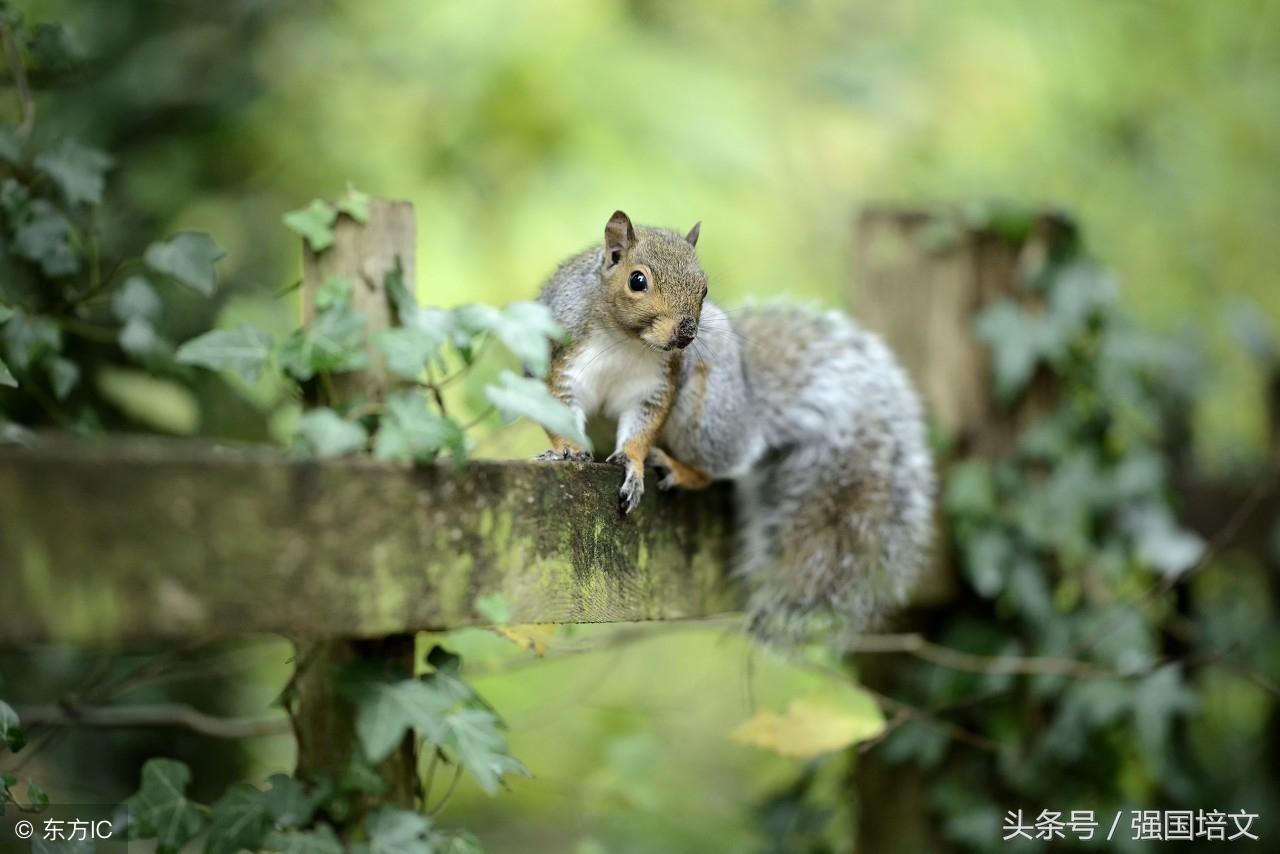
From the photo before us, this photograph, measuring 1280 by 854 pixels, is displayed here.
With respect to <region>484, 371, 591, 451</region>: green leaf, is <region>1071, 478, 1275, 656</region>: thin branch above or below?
below

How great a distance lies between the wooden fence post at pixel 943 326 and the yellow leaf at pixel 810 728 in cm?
49

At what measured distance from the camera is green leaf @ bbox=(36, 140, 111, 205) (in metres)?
1.40

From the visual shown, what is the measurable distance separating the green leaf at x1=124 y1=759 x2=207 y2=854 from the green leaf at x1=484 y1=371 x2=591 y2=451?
0.42m

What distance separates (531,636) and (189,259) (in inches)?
21.5

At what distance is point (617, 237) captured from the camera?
139 centimetres

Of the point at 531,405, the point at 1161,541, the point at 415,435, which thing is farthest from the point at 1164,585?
the point at 415,435

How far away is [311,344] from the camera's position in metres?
1.10

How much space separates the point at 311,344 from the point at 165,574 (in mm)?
343

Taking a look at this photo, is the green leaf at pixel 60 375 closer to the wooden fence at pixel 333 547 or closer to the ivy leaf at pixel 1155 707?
the wooden fence at pixel 333 547

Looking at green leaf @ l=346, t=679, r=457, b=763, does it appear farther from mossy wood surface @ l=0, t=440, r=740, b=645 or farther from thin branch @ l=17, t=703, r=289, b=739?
thin branch @ l=17, t=703, r=289, b=739

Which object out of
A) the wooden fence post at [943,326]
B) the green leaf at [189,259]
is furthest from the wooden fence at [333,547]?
the wooden fence post at [943,326]

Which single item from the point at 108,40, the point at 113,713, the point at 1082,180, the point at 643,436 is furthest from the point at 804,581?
the point at 1082,180

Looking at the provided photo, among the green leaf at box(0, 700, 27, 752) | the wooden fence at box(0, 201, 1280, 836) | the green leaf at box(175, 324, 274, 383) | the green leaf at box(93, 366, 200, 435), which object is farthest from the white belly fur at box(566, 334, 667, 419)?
the green leaf at box(93, 366, 200, 435)

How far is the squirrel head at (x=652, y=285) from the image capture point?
4.44 feet
